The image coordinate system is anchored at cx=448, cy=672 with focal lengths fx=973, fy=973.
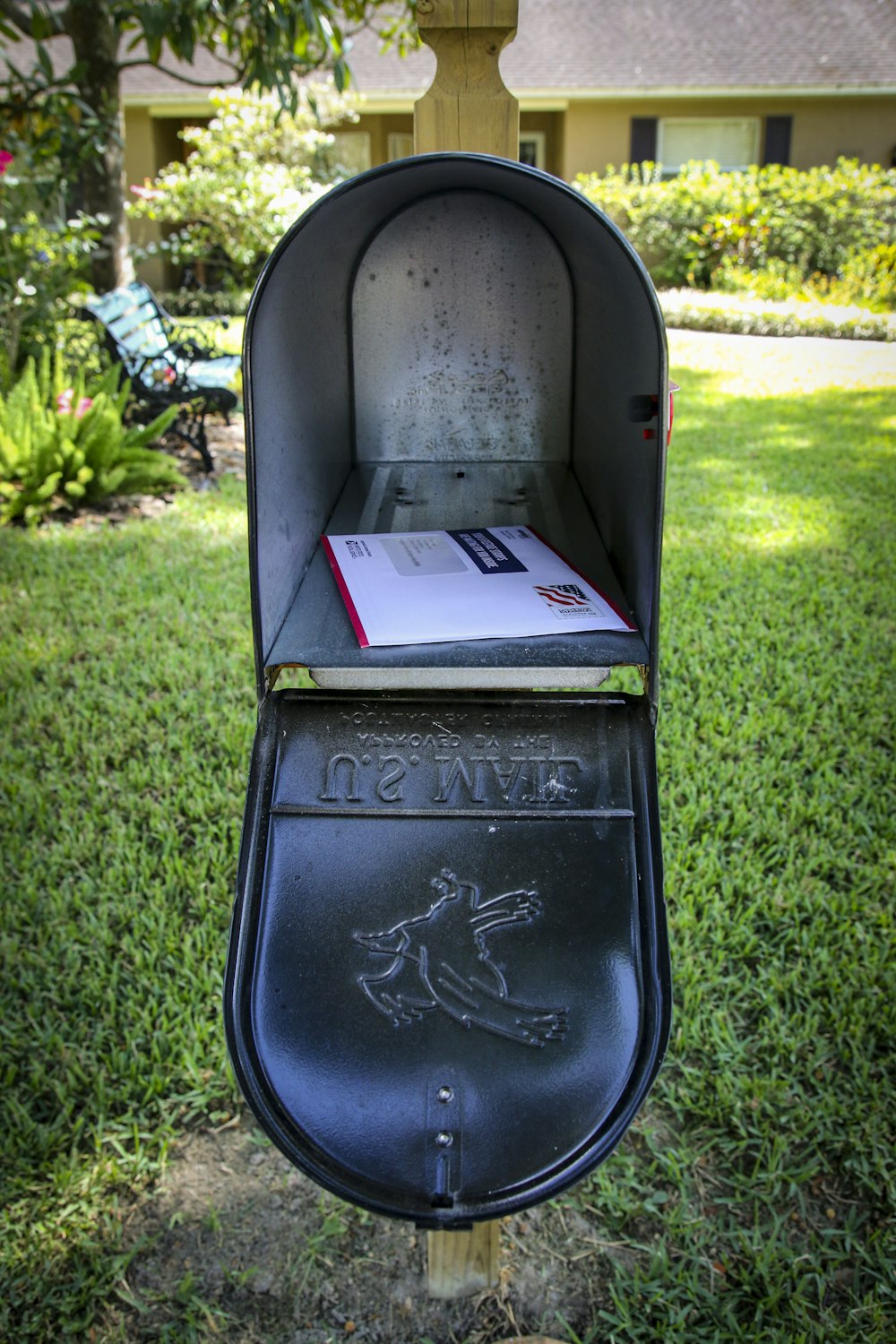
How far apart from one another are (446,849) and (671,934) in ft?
4.63

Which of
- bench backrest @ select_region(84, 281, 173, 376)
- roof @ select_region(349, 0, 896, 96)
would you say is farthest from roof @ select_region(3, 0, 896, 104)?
bench backrest @ select_region(84, 281, 173, 376)

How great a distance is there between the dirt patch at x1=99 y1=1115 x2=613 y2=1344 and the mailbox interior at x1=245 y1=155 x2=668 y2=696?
3.87ft

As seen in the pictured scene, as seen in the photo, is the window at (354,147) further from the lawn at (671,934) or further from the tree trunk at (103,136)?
the lawn at (671,934)

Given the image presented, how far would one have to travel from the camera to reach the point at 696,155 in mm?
16141

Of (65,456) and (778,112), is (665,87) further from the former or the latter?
(65,456)

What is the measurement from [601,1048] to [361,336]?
135 centimetres

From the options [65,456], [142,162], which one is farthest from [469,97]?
[142,162]

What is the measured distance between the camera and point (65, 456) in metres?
5.06

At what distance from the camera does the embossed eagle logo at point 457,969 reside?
3.76 ft

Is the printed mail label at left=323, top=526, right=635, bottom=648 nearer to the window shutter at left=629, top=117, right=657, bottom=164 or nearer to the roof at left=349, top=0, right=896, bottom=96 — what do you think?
the roof at left=349, top=0, right=896, bottom=96

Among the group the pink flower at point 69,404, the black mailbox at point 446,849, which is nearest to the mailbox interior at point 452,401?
the black mailbox at point 446,849

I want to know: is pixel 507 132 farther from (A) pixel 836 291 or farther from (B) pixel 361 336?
(A) pixel 836 291

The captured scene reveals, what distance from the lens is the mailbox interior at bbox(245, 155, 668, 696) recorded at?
126 cm

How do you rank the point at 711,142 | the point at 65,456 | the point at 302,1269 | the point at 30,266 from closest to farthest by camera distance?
the point at 302,1269 < the point at 65,456 < the point at 30,266 < the point at 711,142
